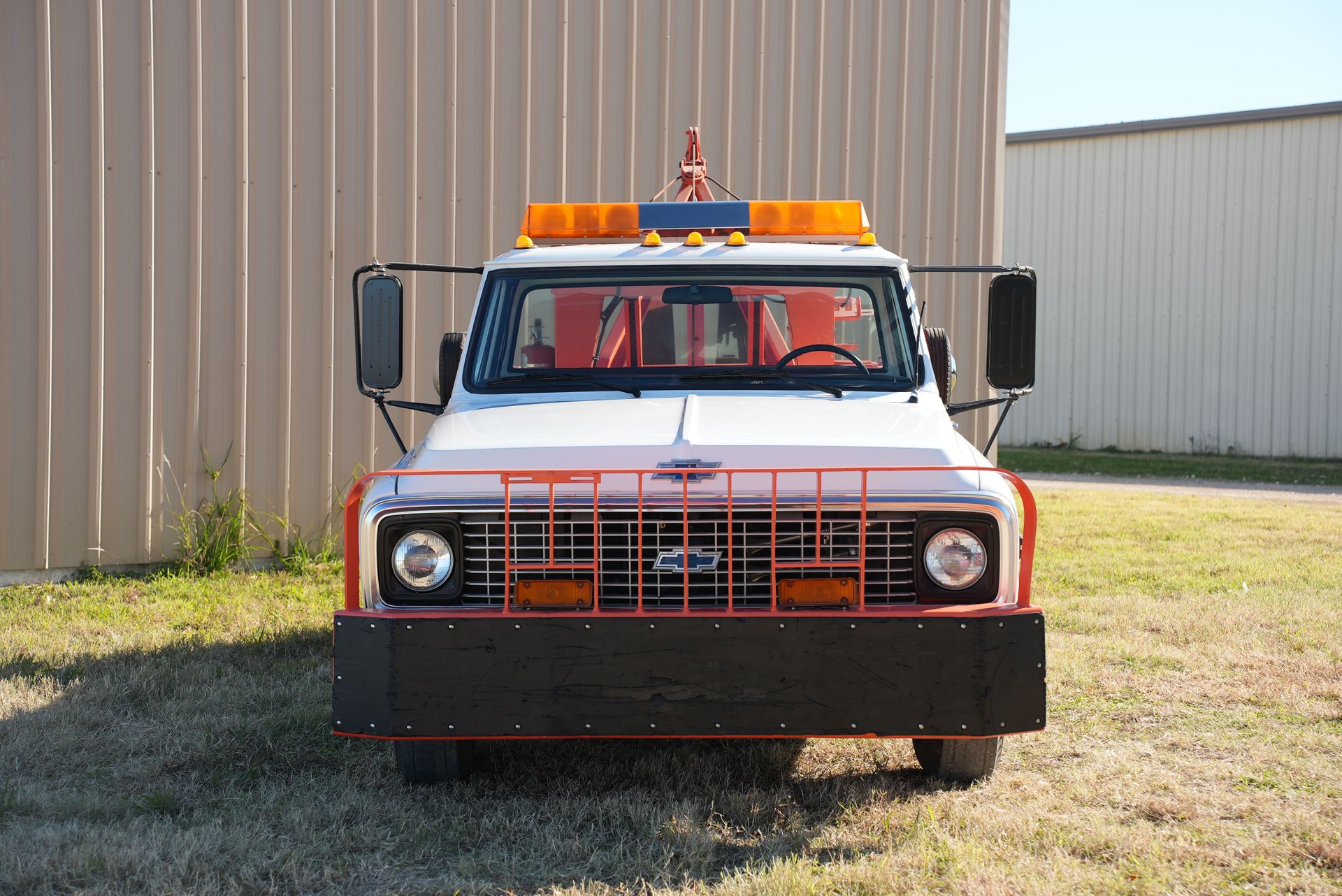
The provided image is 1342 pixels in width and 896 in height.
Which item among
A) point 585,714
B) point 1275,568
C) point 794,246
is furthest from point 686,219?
point 1275,568

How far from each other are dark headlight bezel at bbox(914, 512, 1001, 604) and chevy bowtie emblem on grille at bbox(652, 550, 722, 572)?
598mm

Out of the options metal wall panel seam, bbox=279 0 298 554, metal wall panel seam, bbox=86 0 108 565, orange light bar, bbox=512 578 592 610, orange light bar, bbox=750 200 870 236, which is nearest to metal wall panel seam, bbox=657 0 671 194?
metal wall panel seam, bbox=279 0 298 554

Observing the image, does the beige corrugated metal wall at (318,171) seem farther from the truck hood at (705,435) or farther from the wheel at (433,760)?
the wheel at (433,760)

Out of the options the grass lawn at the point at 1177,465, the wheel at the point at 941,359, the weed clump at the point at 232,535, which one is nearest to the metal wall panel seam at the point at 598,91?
the weed clump at the point at 232,535

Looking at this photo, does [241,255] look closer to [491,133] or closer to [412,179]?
[412,179]

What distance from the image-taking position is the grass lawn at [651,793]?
336 centimetres

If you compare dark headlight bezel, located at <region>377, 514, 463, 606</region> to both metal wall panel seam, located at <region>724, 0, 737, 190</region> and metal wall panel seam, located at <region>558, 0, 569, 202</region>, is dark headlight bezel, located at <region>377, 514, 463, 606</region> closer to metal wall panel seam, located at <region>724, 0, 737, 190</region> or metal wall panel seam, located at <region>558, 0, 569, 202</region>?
metal wall panel seam, located at <region>558, 0, 569, 202</region>

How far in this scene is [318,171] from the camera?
817 cm

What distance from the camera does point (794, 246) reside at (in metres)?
5.00

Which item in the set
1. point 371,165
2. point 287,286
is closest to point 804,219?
point 371,165

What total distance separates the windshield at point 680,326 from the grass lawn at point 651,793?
1.44 m

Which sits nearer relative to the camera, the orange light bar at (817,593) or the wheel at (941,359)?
the orange light bar at (817,593)

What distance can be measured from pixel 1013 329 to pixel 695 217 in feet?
5.80

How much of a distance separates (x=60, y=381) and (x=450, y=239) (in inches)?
108
